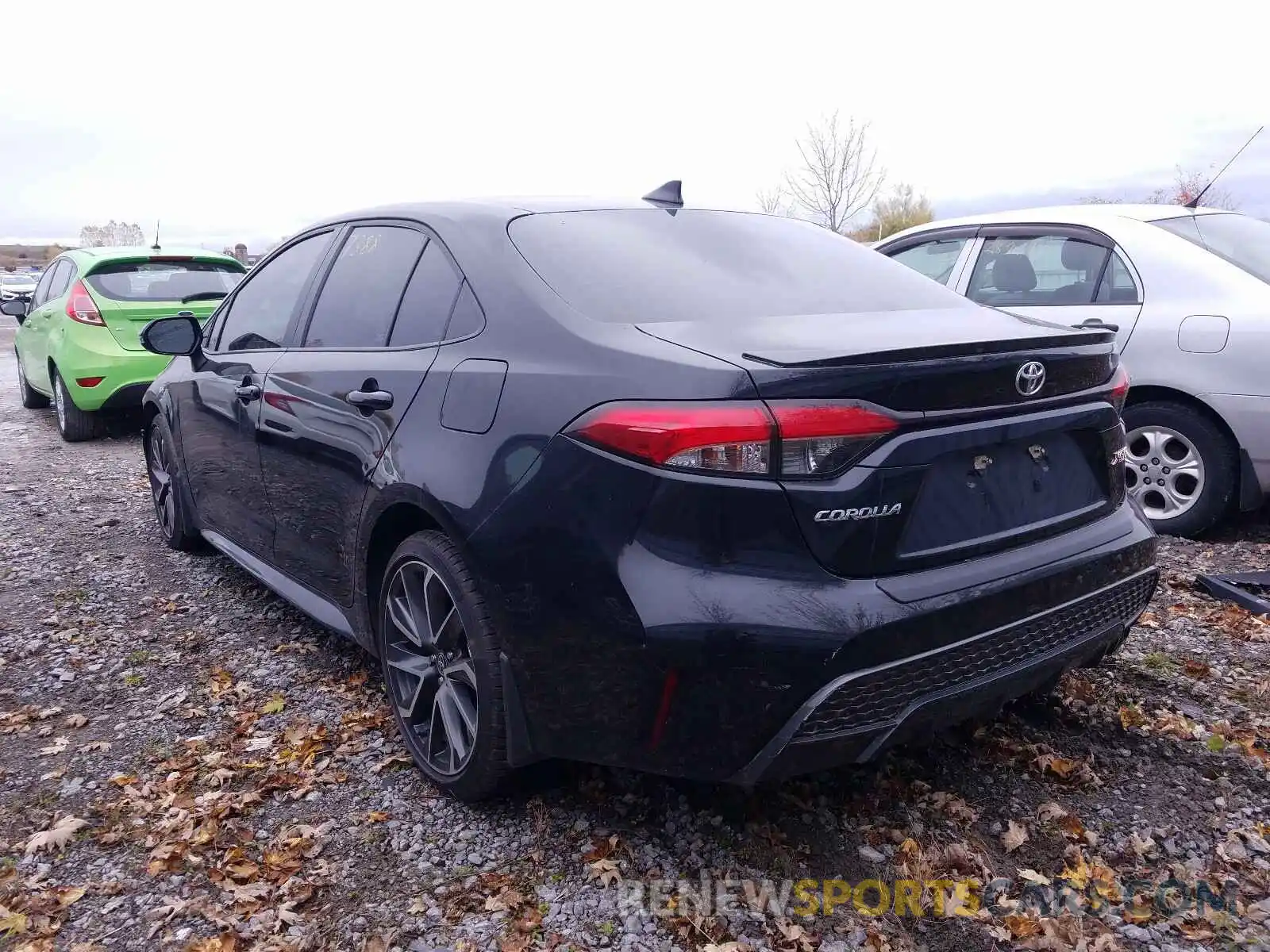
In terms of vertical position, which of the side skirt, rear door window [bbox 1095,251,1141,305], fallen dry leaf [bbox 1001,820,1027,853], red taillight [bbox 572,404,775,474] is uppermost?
rear door window [bbox 1095,251,1141,305]

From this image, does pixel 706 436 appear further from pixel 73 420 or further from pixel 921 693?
pixel 73 420

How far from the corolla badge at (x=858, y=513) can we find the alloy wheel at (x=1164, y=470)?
10.4 ft

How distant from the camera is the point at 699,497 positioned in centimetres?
208

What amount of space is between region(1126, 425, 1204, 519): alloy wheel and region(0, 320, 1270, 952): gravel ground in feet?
3.64

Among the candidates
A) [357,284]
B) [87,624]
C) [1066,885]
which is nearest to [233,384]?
[357,284]

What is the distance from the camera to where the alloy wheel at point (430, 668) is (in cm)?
268

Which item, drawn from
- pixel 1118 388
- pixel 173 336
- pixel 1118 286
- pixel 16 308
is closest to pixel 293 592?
pixel 173 336

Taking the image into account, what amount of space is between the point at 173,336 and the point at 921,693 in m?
3.54

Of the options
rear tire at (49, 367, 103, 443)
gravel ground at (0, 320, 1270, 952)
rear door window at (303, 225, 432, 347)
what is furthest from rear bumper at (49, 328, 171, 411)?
rear door window at (303, 225, 432, 347)

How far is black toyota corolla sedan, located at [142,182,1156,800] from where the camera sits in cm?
208

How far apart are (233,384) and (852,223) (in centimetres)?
3196

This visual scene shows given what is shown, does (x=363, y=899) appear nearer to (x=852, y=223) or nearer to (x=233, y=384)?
(x=233, y=384)

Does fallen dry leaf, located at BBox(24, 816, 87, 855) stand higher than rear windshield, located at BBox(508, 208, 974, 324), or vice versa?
rear windshield, located at BBox(508, 208, 974, 324)

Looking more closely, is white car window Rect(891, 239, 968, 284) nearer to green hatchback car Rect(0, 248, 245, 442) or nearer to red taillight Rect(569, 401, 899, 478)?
red taillight Rect(569, 401, 899, 478)
